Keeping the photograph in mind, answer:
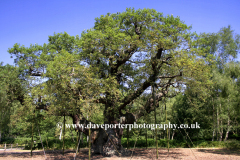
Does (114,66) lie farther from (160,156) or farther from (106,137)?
(160,156)

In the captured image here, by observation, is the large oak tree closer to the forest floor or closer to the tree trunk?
the tree trunk

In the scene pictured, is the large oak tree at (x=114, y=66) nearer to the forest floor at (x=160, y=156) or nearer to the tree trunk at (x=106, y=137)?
the tree trunk at (x=106, y=137)

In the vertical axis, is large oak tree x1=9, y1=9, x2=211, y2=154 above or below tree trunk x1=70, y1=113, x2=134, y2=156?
above

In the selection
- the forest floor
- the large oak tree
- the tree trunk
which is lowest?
the forest floor

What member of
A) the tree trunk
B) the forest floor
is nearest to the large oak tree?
the tree trunk

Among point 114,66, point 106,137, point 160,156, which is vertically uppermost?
point 114,66

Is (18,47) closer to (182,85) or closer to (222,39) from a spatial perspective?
(182,85)

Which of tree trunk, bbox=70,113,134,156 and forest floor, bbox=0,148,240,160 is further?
tree trunk, bbox=70,113,134,156

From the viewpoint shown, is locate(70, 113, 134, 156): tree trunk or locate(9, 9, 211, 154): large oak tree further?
locate(70, 113, 134, 156): tree trunk

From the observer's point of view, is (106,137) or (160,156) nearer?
(160,156)

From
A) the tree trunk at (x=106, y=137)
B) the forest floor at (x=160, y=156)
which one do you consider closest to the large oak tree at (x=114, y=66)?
the tree trunk at (x=106, y=137)

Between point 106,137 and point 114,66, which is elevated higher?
point 114,66

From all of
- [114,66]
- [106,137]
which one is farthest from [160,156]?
[114,66]

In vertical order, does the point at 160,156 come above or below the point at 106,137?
below
